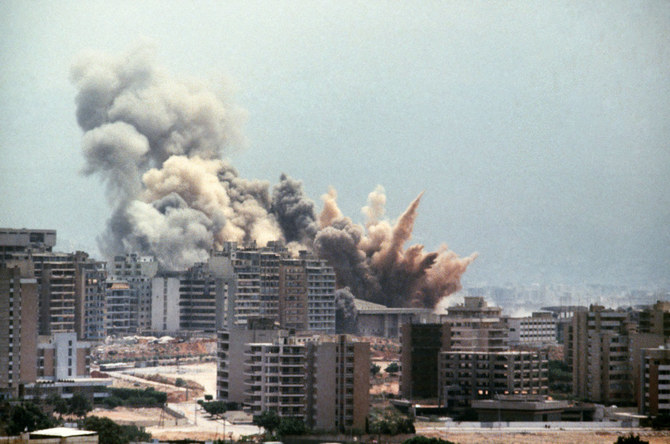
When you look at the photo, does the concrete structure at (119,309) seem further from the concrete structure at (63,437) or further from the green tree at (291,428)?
the concrete structure at (63,437)

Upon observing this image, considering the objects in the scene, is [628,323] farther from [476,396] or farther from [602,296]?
[602,296]

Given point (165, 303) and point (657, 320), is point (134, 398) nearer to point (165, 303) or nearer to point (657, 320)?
point (657, 320)

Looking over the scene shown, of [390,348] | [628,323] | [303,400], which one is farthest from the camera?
[390,348]

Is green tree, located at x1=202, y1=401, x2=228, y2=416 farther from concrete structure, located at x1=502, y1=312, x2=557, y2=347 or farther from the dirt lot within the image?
concrete structure, located at x1=502, y1=312, x2=557, y2=347

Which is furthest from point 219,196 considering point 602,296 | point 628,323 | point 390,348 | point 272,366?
point 272,366

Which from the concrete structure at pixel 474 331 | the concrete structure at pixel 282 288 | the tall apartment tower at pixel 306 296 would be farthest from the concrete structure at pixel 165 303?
the concrete structure at pixel 474 331
